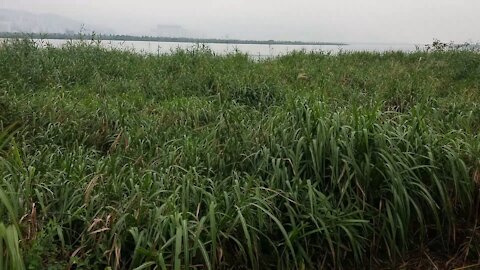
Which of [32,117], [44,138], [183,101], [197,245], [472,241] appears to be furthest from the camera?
[183,101]

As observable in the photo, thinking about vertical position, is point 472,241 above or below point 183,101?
below

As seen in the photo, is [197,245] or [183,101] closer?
[197,245]

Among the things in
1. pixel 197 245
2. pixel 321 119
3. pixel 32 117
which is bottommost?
pixel 197 245

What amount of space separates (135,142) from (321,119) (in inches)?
67.4

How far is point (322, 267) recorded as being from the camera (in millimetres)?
2613

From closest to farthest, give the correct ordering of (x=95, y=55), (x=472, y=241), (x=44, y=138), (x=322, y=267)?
1. (x=322, y=267)
2. (x=472, y=241)
3. (x=44, y=138)
4. (x=95, y=55)

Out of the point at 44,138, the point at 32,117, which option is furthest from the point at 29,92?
the point at 44,138

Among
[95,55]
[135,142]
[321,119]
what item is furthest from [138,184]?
[95,55]

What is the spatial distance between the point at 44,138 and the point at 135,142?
79cm

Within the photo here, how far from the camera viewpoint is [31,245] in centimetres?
204

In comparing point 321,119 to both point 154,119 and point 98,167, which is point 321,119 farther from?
point 154,119

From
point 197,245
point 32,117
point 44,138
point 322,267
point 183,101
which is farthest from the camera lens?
point 183,101

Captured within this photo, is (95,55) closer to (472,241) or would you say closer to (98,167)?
(98,167)

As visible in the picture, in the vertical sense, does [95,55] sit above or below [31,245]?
above
